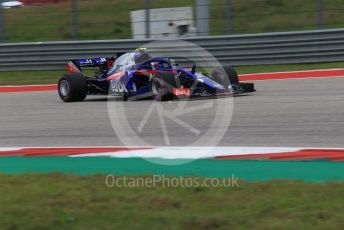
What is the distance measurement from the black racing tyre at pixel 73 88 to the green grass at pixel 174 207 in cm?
747

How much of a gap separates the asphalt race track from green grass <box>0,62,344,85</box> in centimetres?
306

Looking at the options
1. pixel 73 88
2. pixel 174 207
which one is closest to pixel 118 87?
pixel 73 88

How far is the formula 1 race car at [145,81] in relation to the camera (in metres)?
11.9

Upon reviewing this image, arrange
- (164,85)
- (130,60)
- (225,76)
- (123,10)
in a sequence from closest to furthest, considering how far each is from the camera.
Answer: (164,85) → (225,76) → (130,60) → (123,10)

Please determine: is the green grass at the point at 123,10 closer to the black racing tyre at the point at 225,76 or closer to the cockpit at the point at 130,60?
the cockpit at the point at 130,60

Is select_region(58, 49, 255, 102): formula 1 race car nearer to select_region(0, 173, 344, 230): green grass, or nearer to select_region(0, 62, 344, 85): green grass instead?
select_region(0, 62, 344, 85): green grass

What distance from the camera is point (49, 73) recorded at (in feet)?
62.5

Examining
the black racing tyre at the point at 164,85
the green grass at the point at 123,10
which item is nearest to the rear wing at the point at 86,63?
the black racing tyre at the point at 164,85

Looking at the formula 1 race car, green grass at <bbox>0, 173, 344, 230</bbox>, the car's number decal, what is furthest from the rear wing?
green grass at <bbox>0, 173, 344, 230</bbox>

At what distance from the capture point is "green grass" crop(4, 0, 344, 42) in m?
20.9

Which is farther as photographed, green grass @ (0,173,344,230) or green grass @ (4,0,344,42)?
green grass @ (4,0,344,42)

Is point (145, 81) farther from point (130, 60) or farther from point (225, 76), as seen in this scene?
point (225, 76)

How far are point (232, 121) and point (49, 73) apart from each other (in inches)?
413

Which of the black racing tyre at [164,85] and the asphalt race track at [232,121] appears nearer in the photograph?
the asphalt race track at [232,121]
